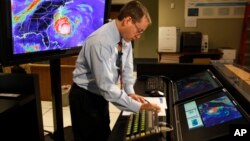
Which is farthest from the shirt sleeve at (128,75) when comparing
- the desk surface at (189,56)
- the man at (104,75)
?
the desk surface at (189,56)

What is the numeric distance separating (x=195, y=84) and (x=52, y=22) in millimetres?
1035

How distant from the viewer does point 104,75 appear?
1384 mm

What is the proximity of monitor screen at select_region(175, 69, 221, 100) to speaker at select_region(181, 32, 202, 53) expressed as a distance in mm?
3386

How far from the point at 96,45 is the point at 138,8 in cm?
31

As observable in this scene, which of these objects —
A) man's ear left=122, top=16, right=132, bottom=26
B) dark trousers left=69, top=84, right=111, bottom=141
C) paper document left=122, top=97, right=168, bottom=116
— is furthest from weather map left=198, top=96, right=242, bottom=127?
dark trousers left=69, top=84, right=111, bottom=141

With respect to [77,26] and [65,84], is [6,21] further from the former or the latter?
[65,84]

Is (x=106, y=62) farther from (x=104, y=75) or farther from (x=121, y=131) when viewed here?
(x=121, y=131)

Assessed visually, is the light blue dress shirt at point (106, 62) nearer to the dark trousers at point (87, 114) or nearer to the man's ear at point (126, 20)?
the man's ear at point (126, 20)

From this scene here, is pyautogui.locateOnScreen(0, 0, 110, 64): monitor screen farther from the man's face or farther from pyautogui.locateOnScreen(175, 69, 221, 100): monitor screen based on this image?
pyautogui.locateOnScreen(175, 69, 221, 100): monitor screen

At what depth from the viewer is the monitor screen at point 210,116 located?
3.19 ft

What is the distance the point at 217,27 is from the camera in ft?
19.4

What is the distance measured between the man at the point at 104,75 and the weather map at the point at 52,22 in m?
0.27

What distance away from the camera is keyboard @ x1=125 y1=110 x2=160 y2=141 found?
1030 millimetres

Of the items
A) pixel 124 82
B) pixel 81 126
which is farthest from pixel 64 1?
pixel 81 126
